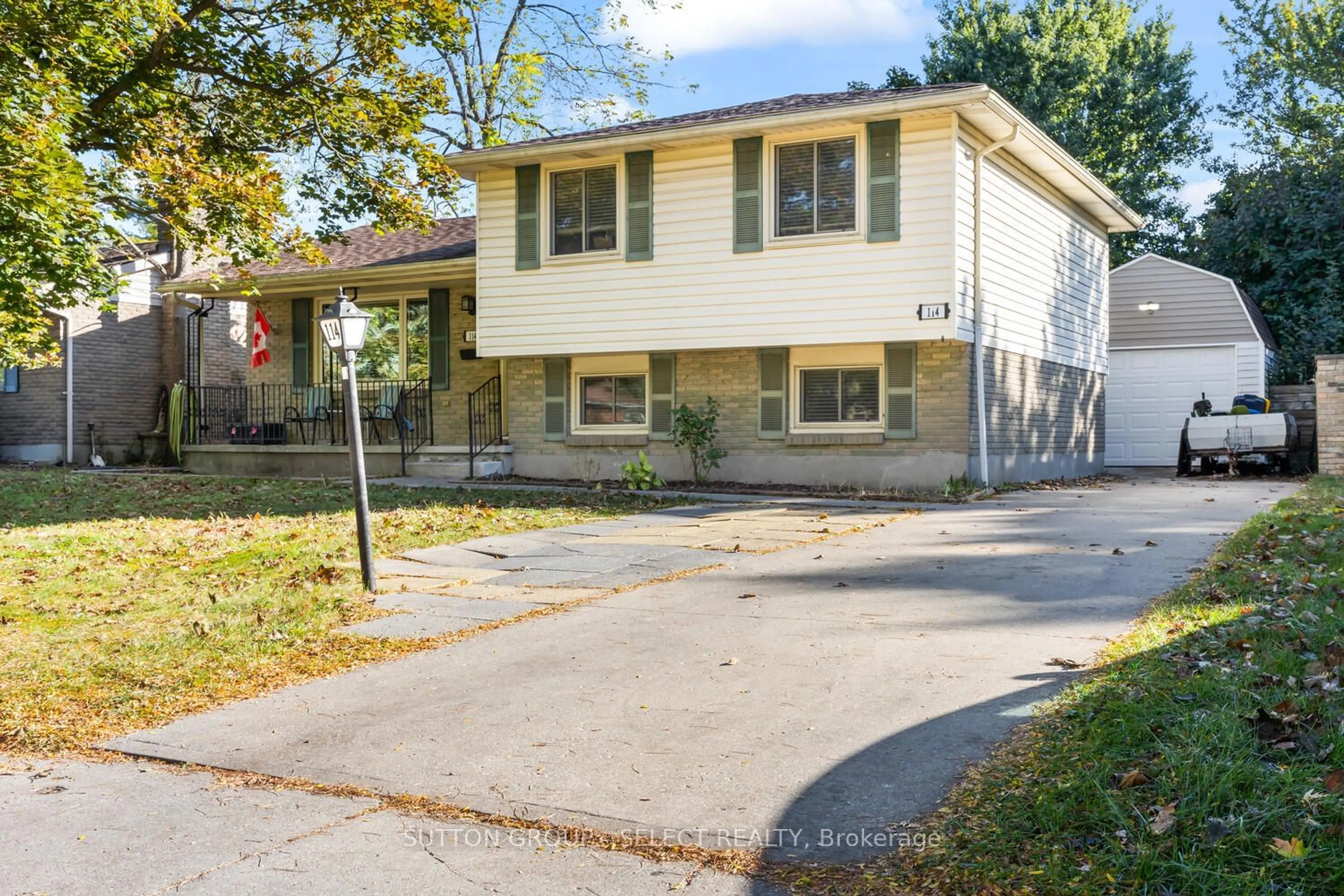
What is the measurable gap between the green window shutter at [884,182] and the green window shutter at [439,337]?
7804mm

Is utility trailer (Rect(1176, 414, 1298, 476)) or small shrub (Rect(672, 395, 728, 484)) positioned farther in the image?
utility trailer (Rect(1176, 414, 1298, 476))

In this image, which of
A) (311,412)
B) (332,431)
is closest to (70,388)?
(311,412)

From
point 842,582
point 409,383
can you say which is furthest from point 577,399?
point 842,582

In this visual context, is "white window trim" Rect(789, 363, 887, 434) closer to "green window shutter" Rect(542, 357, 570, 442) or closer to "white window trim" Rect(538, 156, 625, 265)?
"white window trim" Rect(538, 156, 625, 265)

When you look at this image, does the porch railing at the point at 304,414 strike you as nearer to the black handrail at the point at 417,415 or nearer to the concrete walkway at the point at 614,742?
the black handrail at the point at 417,415

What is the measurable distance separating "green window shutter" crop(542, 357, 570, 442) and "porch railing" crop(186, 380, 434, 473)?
2426 mm

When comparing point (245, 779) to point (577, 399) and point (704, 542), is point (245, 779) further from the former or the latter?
point (577, 399)

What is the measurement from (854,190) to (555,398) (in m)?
5.39

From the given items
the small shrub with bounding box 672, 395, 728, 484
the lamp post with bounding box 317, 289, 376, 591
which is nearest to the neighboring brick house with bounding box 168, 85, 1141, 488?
the small shrub with bounding box 672, 395, 728, 484

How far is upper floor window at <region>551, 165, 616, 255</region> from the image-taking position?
53.3 feet

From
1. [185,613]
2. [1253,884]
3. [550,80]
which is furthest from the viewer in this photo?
[550,80]

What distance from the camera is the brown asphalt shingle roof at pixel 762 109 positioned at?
14.2 metres

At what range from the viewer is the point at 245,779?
4.25 metres

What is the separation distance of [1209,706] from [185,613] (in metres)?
5.93
